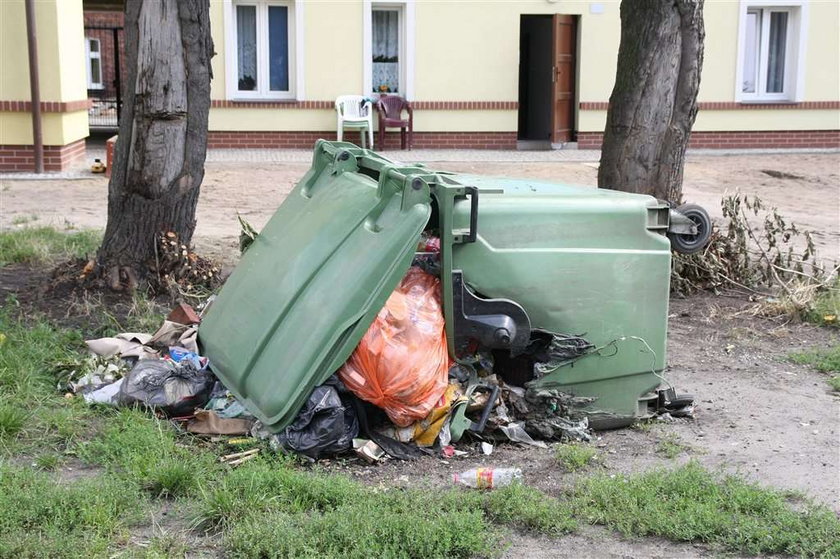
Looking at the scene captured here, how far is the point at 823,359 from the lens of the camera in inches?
237

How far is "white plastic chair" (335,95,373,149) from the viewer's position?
16609 mm

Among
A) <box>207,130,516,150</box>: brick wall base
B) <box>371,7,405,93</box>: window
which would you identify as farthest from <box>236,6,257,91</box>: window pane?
<box>371,7,405,93</box>: window

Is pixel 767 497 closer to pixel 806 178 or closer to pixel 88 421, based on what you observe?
pixel 88 421

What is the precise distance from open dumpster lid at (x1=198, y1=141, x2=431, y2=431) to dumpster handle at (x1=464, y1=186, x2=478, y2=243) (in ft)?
0.62

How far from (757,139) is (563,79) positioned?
3.84 metres

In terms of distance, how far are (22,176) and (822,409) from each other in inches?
417

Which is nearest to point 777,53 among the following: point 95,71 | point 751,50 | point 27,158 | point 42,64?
point 751,50

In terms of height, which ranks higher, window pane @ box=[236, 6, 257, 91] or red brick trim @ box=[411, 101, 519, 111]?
window pane @ box=[236, 6, 257, 91]

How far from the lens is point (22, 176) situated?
41.9 feet

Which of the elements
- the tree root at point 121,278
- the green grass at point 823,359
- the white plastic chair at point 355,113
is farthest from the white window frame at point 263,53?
the green grass at point 823,359

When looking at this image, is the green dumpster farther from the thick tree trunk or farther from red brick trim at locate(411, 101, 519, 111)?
red brick trim at locate(411, 101, 519, 111)

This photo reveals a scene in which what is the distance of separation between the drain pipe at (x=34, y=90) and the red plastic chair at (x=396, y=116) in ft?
19.4

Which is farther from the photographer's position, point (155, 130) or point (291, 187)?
point (291, 187)

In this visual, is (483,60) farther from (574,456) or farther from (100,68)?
(100,68)
